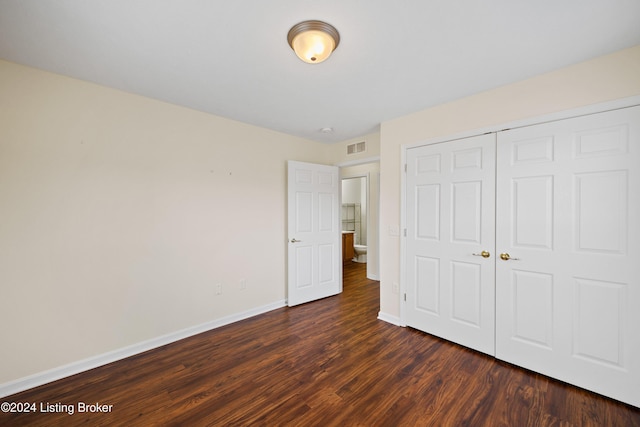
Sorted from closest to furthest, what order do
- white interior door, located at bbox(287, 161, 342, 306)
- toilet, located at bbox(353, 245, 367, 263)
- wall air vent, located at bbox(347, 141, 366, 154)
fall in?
white interior door, located at bbox(287, 161, 342, 306) < wall air vent, located at bbox(347, 141, 366, 154) < toilet, located at bbox(353, 245, 367, 263)

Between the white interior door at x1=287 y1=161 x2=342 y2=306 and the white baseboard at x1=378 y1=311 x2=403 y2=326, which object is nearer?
the white baseboard at x1=378 y1=311 x2=403 y2=326

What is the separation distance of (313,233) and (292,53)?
248cm

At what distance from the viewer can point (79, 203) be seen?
216cm

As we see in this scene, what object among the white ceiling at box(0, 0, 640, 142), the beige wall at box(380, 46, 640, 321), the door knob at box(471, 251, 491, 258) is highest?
the white ceiling at box(0, 0, 640, 142)

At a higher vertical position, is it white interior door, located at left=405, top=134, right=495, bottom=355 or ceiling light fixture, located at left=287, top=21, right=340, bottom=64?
ceiling light fixture, located at left=287, top=21, right=340, bottom=64

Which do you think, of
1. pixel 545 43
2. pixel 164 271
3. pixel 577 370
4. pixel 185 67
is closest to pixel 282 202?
pixel 164 271

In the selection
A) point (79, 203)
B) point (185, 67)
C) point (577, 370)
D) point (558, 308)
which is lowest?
point (577, 370)

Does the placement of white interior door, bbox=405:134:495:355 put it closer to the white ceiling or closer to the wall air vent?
the white ceiling

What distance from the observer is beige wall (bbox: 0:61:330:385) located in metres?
1.93

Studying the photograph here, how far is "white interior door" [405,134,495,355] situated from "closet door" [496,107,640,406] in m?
0.10

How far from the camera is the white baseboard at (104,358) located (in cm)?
190

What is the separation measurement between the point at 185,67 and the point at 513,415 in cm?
340

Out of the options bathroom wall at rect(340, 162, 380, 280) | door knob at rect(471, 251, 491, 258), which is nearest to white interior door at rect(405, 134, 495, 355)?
door knob at rect(471, 251, 491, 258)

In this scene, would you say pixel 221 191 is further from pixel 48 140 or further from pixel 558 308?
pixel 558 308
